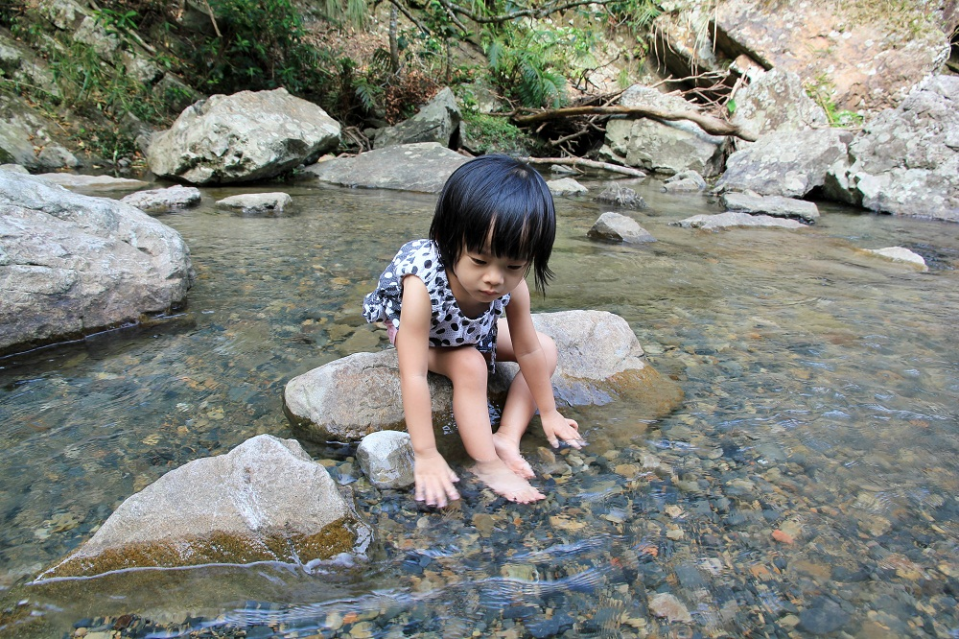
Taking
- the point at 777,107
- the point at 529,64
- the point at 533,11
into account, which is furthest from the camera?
the point at 529,64

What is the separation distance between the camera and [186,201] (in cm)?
540

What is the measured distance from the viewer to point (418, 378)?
1.76 m

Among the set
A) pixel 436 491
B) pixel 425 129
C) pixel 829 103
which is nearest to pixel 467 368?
pixel 436 491

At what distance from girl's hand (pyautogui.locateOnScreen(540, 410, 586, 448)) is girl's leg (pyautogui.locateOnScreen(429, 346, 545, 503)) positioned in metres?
0.20

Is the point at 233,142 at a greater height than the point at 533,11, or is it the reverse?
the point at 533,11

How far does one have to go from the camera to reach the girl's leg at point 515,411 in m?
1.81

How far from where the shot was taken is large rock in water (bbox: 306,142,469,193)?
7234 mm

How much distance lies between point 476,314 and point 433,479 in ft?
1.82

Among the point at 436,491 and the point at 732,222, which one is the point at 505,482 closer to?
the point at 436,491

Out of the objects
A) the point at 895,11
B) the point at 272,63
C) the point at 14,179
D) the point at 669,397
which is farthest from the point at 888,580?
the point at 895,11

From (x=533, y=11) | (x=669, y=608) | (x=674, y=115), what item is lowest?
(x=669, y=608)

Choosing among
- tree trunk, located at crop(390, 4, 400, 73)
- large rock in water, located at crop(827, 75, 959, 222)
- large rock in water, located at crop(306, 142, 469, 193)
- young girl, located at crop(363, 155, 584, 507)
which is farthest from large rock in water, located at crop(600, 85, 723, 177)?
young girl, located at crop(363, 155, 584, 507)

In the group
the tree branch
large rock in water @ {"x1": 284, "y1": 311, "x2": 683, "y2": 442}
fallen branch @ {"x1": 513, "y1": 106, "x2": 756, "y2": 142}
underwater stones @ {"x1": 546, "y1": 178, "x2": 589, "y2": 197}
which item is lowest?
large rock in water @ {"x1": 284, "y1": 311, "x2": 683, "y2": 442}

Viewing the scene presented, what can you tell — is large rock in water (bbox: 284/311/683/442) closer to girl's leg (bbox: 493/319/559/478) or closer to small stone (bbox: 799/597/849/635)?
girl's leg (bbox: 493/319/559/478)
